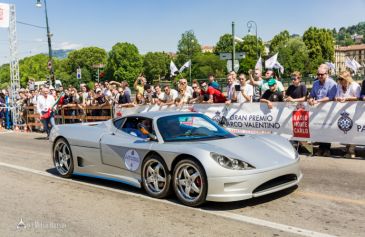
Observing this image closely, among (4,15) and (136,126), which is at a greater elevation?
(4,15)

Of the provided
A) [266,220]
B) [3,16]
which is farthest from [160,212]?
[3,16]

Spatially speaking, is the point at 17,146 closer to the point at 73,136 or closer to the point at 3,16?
the point at 73,136

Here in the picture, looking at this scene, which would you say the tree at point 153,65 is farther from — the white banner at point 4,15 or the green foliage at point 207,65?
the white banner at point 4,15

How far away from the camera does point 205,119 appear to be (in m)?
6.91

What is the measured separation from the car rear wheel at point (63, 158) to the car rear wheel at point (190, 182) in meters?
2.84

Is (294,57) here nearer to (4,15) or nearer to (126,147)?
(4,15)

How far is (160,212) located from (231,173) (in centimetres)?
107

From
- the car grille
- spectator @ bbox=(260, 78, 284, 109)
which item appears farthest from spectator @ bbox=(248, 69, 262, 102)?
the car grille

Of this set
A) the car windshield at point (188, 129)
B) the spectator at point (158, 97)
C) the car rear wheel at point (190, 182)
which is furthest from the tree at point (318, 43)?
the car rear wheel at point (190, 182)

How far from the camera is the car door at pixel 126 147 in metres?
6.42

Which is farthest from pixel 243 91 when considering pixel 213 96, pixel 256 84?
pixel 213 96

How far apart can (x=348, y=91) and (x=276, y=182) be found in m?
4.83

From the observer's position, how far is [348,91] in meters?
9.51

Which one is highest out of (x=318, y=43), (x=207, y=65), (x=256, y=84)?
(x=318, y=43)
